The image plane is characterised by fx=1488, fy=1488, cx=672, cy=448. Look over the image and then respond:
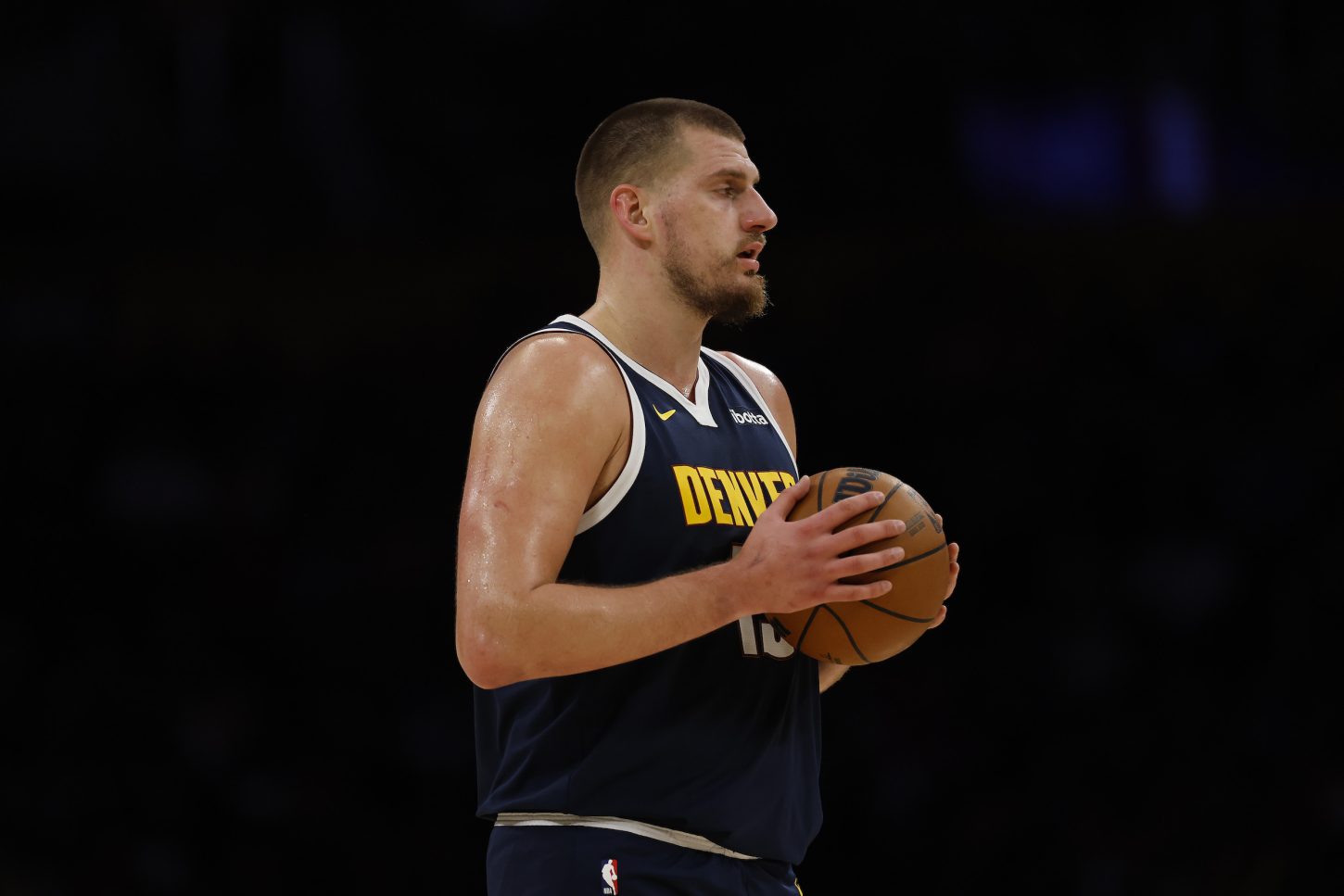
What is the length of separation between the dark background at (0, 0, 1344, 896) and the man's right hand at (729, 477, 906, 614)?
462 centimetres

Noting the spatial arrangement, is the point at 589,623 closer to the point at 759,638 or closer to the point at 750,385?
the point at 759,638

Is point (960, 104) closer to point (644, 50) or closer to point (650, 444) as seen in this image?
point (644, 50)

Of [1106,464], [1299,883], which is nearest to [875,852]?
[1299,883]

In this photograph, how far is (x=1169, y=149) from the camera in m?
8.57

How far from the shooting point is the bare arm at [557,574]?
2.54 m

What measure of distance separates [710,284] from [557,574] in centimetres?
80

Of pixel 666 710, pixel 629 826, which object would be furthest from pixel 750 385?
pixel 629 826

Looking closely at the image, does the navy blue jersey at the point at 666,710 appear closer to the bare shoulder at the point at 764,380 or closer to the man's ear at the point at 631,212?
the man's ear at the point at 631,212

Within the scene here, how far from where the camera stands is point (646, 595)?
2.61m

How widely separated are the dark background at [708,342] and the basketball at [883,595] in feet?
14.1

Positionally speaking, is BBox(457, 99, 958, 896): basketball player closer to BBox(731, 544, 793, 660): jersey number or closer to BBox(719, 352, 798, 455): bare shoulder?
BBox(731, 544, 793, 660): jersey number

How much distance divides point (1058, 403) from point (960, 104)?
198 cm

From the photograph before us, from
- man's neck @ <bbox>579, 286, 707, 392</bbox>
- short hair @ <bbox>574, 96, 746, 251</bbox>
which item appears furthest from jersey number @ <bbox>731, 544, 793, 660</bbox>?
short hair @ <bbox>574, 96, 746, 251</bbox>

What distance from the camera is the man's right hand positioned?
8.27ft
